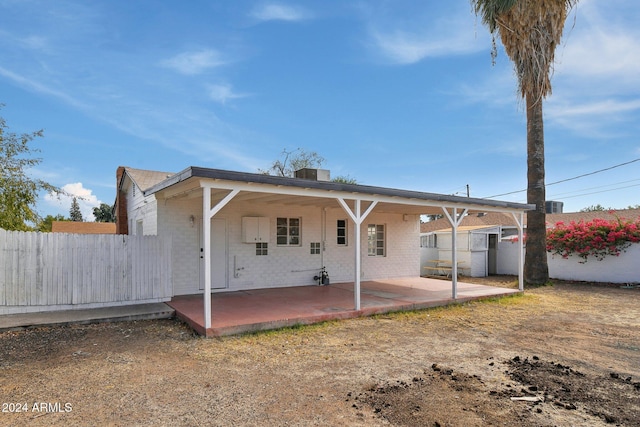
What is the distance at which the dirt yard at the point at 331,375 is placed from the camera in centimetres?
317

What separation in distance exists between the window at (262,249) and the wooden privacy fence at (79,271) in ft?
7.81

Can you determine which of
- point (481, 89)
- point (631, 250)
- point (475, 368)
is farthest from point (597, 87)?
point (475, 368)

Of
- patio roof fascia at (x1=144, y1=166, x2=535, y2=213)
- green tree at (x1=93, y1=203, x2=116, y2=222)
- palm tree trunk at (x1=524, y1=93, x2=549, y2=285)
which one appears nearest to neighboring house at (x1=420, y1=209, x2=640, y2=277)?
palm tree trunk at (x1=524, y1=93, x2=549, y2=285)

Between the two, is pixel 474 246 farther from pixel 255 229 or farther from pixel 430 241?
pixel 255 229

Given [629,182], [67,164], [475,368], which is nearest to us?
[475,368]

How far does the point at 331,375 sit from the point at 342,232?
24.8 feet

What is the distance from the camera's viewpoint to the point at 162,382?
3920 millimetres

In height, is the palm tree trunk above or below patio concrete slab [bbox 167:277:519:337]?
above

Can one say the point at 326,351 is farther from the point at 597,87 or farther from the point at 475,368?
the point at 597,87

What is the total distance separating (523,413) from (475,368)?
1.22 meters

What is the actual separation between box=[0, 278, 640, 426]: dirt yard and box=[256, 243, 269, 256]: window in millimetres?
3573

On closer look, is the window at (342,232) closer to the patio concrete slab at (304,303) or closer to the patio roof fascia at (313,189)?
the patio concrete slab at (304,303)

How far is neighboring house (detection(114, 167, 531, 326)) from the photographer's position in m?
7.39

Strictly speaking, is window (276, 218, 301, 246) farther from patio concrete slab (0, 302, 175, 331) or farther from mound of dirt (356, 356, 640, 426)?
mound of dirt (356, 356, 640, 426)
